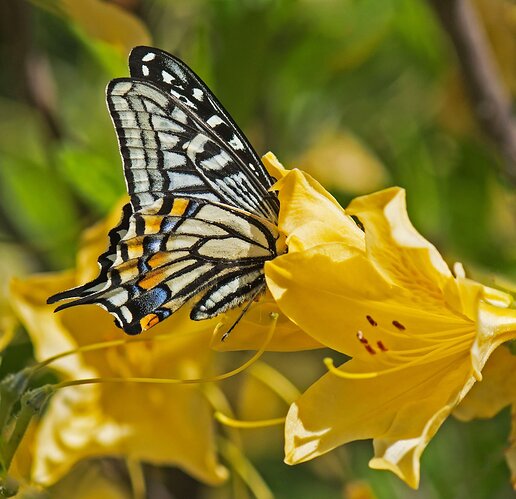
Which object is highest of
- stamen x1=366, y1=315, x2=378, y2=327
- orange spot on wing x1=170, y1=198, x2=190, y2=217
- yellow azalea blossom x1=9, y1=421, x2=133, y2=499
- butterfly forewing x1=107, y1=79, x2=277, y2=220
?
butterfly forewing x1=107, y1=79, x2=277, y2=220

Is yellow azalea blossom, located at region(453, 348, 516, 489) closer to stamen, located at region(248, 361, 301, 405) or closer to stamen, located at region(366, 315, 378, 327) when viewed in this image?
stamen, located at region(366, 315, 378, 327)

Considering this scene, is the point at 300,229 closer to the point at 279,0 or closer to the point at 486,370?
the point at 486,370

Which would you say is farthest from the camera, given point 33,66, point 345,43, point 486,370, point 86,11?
point 345,43

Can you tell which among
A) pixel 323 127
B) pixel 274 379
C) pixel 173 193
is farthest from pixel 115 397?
pixel 323 127

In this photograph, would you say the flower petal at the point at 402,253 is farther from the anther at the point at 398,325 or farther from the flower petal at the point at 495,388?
the flower petal at the point at 495,388

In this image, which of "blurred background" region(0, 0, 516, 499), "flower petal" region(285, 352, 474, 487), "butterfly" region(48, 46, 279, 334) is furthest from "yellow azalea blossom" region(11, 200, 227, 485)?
"flower petal" region(285, 352, 474, 487)

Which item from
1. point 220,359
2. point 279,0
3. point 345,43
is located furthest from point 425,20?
point 220,359
